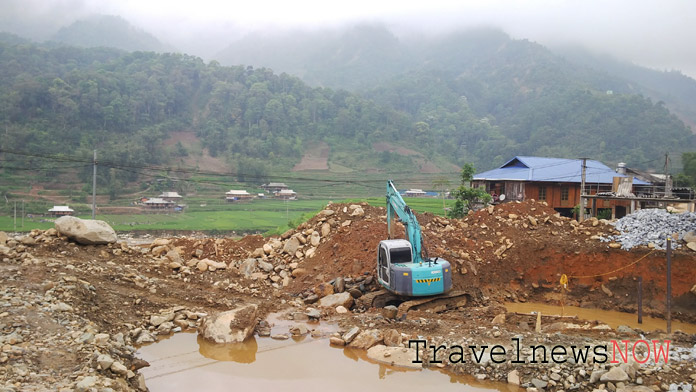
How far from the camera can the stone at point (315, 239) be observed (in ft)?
57.3

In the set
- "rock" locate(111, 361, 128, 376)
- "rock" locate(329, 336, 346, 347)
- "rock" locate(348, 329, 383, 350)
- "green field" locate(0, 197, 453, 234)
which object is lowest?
"green field" locate(0, 197, 453, 234)

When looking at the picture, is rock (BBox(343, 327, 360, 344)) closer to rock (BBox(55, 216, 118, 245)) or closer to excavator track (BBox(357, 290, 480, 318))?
excavator track (BBox(357, 290, 480, 318))

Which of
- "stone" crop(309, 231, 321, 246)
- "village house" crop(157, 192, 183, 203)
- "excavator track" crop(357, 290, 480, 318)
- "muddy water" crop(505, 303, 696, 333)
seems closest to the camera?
"excavator track" crop(357, 290, 480, 318)

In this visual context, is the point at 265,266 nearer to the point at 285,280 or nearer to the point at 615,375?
the point at 285,280

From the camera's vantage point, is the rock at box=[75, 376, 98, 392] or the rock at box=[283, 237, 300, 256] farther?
the rock at box=[283, 237, 300, 256]

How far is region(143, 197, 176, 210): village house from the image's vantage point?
163 ft

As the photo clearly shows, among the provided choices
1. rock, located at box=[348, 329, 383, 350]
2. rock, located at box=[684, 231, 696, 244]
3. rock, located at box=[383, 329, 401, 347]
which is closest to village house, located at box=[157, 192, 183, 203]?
rock, located at box=[348, 329, 383, 350]

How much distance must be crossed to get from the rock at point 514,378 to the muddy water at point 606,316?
20.2ft

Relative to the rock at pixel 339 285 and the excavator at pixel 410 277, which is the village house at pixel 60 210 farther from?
the excavator at pixel 410 277

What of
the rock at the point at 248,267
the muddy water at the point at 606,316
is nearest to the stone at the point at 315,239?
the rock at the point at 248,267

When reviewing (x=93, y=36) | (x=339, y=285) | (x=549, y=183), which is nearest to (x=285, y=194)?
(x=549, y=183)

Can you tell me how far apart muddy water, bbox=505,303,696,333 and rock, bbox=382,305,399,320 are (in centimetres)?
434

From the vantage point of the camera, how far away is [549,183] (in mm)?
29984

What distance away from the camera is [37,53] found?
294 ft
